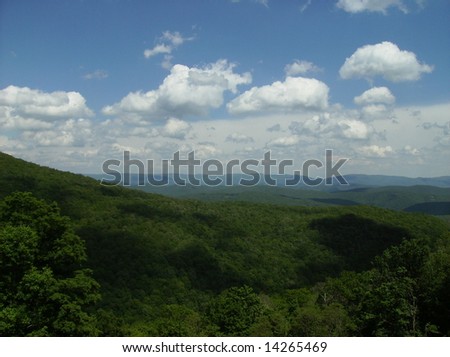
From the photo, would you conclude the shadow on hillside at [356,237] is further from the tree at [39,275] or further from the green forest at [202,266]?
the tree at [39,275]

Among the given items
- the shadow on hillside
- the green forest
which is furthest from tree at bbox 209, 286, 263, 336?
the shadow on hillside

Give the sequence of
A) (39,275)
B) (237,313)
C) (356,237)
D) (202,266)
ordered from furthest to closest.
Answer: (356,237) < (202,266) < (237,313) < (39,275)

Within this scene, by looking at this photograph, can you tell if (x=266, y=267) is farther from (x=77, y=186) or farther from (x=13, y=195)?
(x=13, y=195)

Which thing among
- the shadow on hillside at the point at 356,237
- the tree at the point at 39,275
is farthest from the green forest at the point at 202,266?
the shadow on hillside at the point at 356,237

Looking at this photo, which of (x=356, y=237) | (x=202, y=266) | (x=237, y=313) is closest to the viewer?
(x=237, y=313)

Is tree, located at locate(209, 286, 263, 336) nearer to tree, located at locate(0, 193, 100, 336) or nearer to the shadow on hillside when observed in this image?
tree, located at locate(0, 193, 100, 336)

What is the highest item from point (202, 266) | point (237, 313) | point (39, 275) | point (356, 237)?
point (39, 275)

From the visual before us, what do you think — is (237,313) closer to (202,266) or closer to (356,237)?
(202,266)

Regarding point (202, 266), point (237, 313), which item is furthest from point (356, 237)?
point (237, 313)
